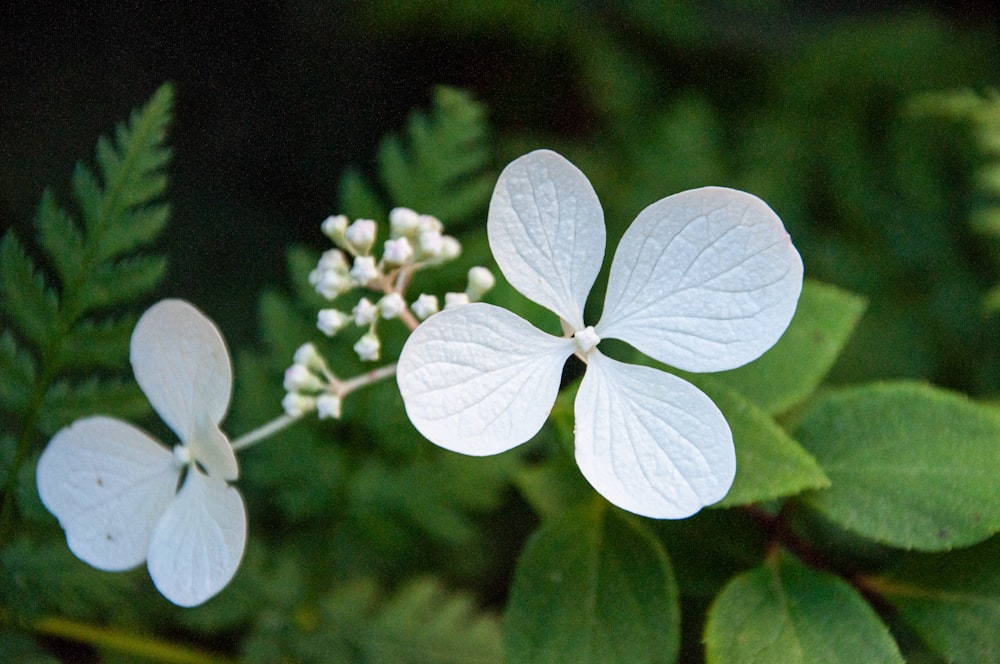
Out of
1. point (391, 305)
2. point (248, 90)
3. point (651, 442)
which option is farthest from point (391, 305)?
point (248, 90)

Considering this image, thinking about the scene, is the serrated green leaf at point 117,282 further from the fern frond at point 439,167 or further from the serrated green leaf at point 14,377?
the fern frond at point 439,167

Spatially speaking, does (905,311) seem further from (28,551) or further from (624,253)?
(28,551)

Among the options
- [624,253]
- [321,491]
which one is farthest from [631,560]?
[321,491]

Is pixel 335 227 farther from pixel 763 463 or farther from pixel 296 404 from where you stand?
pixel 763 463

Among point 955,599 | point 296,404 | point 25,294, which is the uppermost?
point 25,294

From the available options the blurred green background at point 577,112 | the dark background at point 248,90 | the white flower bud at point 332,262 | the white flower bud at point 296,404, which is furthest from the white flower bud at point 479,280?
the dark background at point 248,90

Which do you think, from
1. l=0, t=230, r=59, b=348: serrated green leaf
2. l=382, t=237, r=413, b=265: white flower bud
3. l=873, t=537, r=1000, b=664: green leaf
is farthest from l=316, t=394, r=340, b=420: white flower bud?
l=873, t=537, r=1000, b=664: green leaf
